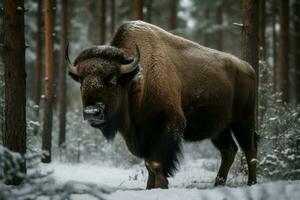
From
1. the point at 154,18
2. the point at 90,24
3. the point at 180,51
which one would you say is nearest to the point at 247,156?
the point at 180,51

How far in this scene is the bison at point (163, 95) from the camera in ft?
22.5

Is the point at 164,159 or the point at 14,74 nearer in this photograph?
the point at 14,74

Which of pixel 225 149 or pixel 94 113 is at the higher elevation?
pixel 94 113

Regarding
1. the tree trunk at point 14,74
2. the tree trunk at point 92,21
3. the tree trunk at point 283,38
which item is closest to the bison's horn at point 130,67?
the tree trunk at point 14,74

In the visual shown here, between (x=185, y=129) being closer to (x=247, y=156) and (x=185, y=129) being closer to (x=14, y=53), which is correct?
(x=247, y=156)

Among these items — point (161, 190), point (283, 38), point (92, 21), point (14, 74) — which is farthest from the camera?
point (92, 21)

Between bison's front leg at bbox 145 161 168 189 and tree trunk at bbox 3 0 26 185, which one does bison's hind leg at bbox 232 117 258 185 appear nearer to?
bison's front leg at bbox 145 161 168 189

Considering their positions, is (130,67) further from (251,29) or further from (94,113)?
(251,29)

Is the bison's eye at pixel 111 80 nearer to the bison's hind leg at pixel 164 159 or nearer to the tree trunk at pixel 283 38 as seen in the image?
the bison's hind leg at pixel 164 159

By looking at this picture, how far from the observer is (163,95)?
7406 mm

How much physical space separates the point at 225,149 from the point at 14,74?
4811mm

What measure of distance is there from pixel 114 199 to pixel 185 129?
3.55 meters

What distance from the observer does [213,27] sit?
84.4 ft

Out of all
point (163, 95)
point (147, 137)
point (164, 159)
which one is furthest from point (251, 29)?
point (164, 159)
